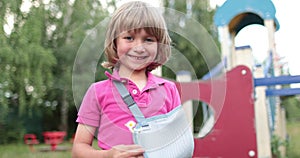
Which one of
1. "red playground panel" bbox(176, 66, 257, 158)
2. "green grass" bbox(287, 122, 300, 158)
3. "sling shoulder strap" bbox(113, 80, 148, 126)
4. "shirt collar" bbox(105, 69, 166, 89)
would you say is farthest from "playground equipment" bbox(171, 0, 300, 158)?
"sling shoulder strap" bbox(113, 80, 148, 126)

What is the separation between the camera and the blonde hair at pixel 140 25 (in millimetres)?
947

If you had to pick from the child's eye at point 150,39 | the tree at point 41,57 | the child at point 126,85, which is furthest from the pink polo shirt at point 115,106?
the tree at point 41,57

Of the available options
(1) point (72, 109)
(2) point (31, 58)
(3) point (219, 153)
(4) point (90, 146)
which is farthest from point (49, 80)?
(4) point (90, 146)

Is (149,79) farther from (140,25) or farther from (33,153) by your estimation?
(33,153)

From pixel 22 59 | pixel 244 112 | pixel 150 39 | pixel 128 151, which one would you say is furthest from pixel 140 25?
pixel 22 59

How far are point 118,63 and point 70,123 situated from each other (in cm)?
865

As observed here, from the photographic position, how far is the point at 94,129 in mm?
1000

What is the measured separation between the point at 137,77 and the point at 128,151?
0.23 meters

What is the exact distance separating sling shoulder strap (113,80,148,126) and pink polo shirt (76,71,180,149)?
0.01 m

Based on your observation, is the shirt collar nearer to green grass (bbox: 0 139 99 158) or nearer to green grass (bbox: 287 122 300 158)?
green grass (bbox: 287 122 300 158)

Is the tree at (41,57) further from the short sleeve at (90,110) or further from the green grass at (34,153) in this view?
the short sleeve at (90,110)

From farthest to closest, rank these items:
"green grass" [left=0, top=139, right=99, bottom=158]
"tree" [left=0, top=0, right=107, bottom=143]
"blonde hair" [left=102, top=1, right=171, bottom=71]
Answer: "green grass" [left=0, top=139, right=99, bottom=158], "tree" [left=0, top=0, right=107, bottom=143], "blonde hair" [left=102, top=1, right=171, bottom=71]

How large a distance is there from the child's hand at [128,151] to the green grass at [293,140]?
129 inches

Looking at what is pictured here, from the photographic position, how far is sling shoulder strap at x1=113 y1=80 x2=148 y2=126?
2.93 feet
